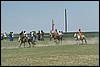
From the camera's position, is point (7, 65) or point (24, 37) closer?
point (7, 65)

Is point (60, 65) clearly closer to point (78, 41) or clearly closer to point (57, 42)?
point (78, 41)

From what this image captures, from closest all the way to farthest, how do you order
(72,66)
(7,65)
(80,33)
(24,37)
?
(72,66), (7,65), (24,37), (80,33)

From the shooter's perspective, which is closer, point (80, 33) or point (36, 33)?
point (80, 33)

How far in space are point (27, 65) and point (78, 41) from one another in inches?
771

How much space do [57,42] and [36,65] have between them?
2252 centimetres

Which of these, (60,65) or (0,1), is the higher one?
(0,1)

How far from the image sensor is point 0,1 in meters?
14.7

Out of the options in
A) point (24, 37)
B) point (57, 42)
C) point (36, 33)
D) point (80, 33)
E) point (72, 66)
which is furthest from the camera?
point (36, 33)

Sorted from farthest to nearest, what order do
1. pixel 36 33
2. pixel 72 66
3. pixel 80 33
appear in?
pixel 36 33
pixel 80 33
pixel 72 66

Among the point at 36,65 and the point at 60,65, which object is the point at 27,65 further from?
the point at 60,65

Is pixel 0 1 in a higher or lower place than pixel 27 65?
higher

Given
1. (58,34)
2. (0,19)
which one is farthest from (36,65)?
(58,34)

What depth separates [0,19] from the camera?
47.3ft

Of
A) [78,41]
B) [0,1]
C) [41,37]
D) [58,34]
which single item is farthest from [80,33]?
[0,1]
